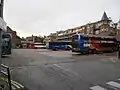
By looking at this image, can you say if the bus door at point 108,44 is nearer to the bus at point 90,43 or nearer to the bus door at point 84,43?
the bus at point 90,43

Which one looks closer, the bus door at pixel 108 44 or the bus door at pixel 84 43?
the bus door at pixel 84 43

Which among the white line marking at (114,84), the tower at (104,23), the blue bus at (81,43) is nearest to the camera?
the white line marking at (114,84)

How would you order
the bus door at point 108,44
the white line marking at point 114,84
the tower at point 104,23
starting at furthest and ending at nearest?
the tower at point 104,23
the bus door at point 108,44
the white line marking at point 114,84

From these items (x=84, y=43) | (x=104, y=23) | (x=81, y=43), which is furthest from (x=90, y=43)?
(x=104, y=23)

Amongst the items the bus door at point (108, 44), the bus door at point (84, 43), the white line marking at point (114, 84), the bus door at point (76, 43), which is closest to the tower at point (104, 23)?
the bus door at point (108, 44)

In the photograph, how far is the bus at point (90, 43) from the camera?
3612cm

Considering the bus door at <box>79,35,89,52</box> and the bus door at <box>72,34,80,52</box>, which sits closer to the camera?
the bus door at <box>79,35,89,52</box>

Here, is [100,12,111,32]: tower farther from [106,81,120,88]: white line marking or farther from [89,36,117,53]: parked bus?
[106,81,120,88]: white line marking

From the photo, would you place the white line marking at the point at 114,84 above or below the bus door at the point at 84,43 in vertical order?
below

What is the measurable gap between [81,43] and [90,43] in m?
2.04

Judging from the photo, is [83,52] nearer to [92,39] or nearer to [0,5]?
[92,39]

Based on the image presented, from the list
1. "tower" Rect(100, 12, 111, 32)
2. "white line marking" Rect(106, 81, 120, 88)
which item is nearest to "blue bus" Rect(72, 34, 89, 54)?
"white line marking" Rect(106, 81, 120, 88)

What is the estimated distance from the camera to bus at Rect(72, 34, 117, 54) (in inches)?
1422

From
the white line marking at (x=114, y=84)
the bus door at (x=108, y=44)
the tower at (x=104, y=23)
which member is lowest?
the white line marking at (x=114, y=84)
